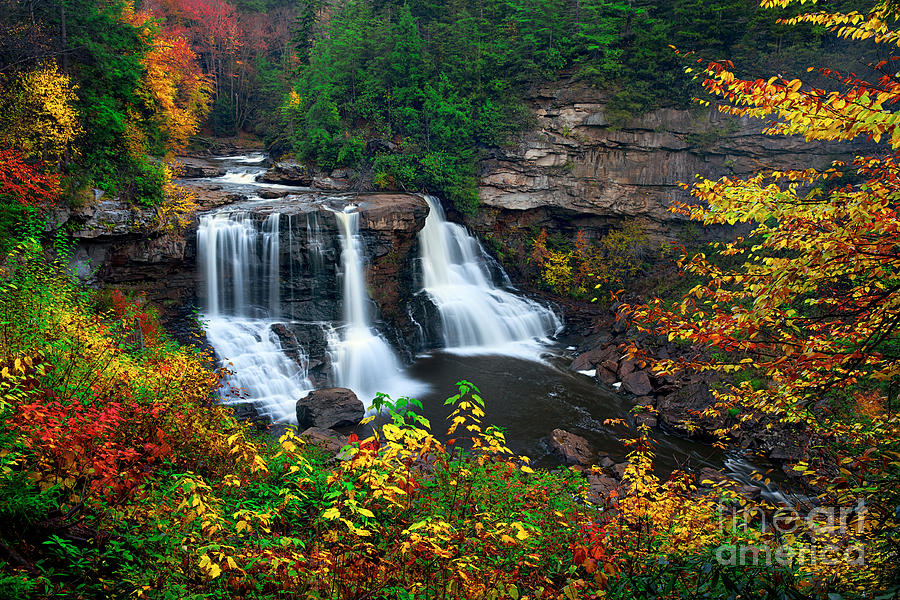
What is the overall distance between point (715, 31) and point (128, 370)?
84.1 feet

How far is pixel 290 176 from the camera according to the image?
23.5m

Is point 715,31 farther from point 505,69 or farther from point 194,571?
point 194,571

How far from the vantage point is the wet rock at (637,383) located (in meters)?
15.8

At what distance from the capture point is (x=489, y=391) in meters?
16.1

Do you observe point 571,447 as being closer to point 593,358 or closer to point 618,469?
point 618,469

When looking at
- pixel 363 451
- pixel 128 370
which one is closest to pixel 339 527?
pixel 363 451

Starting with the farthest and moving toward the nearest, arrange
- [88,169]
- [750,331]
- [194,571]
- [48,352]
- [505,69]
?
1. [505,69]
2. [88,169]
3. [48,352]
4. [750,331]
5. [194,571]

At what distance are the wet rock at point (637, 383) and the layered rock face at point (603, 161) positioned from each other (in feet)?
34.6

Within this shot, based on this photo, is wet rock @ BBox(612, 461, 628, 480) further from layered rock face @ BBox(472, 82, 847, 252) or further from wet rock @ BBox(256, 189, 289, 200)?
wet rock @ BBox(256, 189, 289, 200)

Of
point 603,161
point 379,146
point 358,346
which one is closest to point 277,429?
point 358,346

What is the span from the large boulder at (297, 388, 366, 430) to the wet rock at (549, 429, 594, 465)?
5354mm

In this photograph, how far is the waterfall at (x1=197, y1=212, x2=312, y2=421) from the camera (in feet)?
47.1

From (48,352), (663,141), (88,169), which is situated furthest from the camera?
(663,141)

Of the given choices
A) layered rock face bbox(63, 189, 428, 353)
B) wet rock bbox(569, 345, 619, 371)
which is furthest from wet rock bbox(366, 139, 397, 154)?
wet rock bbox(569, 345, 619, 371)
